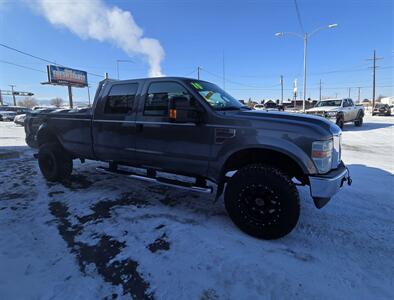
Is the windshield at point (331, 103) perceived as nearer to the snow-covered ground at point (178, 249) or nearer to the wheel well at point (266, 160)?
the snow-covered ground at point (178, 249)

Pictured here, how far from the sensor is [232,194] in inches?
125

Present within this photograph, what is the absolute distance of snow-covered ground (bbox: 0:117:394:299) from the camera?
7.32ft

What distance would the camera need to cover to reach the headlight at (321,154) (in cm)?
277

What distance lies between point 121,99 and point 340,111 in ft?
45.1

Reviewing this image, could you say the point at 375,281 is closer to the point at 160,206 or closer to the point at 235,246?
the point at 235,246

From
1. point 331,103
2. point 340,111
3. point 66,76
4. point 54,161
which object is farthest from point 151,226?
point 66,76

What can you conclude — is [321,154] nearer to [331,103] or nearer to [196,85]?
[196,85]

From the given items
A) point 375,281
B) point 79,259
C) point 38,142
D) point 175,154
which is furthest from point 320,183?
point 38,142

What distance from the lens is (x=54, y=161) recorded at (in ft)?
16.7

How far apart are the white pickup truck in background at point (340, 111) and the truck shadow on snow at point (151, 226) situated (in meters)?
10.5

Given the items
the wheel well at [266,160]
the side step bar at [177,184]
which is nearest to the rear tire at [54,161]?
the side step bar at [177,184]

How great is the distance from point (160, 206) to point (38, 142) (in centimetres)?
343

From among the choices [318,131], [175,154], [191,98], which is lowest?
[175,154]

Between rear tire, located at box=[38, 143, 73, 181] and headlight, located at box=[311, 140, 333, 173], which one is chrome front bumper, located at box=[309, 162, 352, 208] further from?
rear tire, located at box=[38, 143, 73, 181]
